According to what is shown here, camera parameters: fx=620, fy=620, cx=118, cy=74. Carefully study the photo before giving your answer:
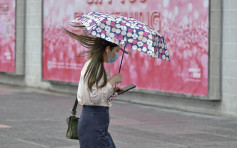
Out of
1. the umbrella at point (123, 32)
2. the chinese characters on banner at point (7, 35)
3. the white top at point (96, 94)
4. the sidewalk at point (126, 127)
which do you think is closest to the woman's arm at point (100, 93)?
the white top at point (96, 94)

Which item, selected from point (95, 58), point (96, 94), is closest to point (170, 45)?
point (95, 58)

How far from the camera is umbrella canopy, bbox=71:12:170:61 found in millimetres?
5434

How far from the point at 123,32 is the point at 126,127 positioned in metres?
5.94

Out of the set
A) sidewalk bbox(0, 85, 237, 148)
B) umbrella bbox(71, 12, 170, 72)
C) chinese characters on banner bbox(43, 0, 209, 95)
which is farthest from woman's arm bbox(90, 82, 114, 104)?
chinese characters on banner bbox(43, 0, 209, 95)

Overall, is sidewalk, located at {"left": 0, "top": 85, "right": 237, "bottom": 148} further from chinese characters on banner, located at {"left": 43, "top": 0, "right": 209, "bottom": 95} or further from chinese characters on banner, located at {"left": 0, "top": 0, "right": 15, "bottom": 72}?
chinese characters on banner, located at {"left": 0, "top": 0, "right": 15, "bottom": 72}

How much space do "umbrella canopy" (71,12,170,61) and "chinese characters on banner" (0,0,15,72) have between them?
570 inches

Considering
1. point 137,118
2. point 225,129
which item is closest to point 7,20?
point 137,118

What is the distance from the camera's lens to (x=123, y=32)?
5.52m

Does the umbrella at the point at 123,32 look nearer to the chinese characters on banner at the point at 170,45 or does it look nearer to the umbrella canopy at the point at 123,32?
the umbrella canopy at the point at 123,32

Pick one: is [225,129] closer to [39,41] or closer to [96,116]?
[96,116]

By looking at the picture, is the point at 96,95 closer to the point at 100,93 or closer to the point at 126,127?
the point at 100,93

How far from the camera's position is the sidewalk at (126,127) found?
9.55 meters

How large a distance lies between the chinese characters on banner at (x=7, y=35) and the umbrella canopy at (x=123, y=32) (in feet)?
47.5

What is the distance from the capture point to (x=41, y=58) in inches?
731
